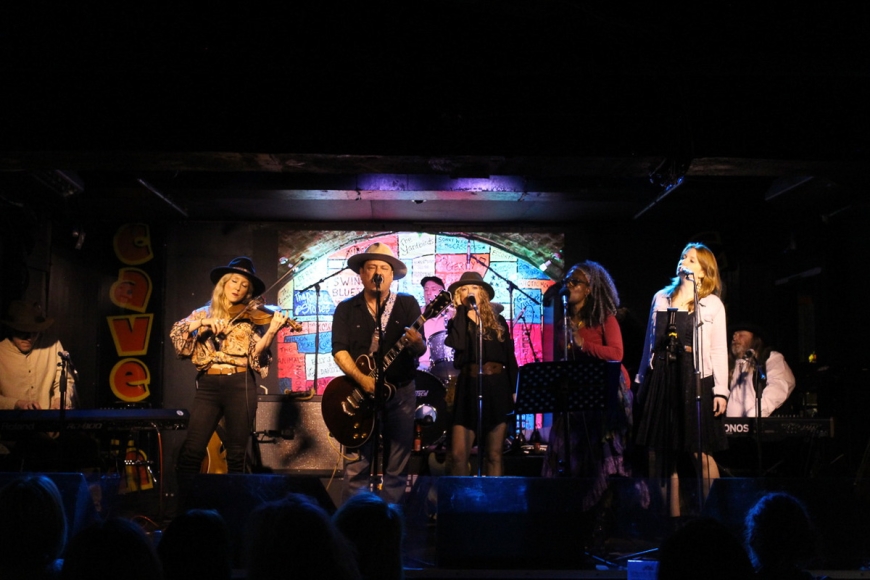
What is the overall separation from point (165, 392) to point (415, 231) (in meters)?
4.21

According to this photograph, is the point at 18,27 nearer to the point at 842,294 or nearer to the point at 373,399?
the point at 373,399

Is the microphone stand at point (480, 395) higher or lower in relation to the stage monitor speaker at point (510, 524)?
higher

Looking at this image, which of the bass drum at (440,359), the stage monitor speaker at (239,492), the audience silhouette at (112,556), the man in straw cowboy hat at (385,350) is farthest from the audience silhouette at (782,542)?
the bass drum at (440,359)

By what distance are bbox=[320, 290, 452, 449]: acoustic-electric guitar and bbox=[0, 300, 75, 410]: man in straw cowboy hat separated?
10.7ft

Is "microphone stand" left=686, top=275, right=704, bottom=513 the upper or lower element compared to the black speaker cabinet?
upper

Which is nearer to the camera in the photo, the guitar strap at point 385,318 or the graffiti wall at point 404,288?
the guitar strap at point 385,318

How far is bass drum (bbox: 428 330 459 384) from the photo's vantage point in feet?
33.0

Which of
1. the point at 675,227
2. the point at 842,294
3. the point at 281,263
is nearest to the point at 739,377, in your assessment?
the point at 842,294

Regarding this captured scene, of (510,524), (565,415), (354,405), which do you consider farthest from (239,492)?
(565,415)

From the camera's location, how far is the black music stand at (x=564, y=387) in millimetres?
5832

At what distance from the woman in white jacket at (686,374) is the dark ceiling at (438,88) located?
0.92 metres

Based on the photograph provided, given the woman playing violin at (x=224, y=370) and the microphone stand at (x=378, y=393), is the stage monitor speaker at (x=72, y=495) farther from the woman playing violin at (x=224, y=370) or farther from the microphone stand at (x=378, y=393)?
the microphone stand at (x=378, y=393)

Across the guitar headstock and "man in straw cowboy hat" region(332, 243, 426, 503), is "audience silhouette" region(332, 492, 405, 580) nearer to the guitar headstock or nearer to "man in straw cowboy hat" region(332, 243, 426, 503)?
"man in straw cowboy hat" region(332, 243, 426, 503)

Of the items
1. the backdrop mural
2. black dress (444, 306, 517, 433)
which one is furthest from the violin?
the backdrop mural
